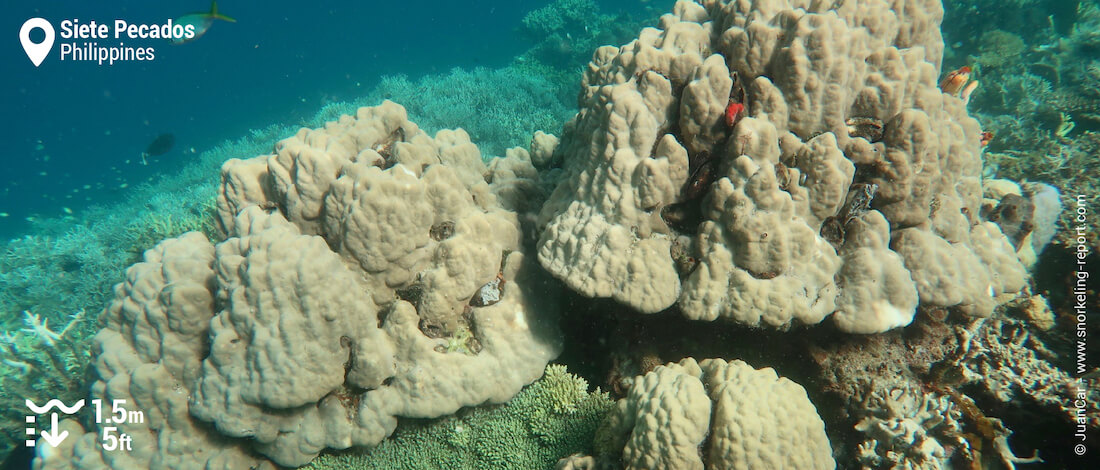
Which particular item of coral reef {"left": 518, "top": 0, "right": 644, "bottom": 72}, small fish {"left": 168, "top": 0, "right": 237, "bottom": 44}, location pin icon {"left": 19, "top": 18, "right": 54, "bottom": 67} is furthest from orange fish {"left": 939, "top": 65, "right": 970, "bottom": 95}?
coral reef {"left": 518, "top": 0, "right": 644, "bottom": 72}

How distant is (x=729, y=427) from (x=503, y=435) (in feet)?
5.29

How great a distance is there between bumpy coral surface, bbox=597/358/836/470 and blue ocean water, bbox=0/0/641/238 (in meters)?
46.1

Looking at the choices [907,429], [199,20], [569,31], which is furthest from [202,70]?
[907,429]

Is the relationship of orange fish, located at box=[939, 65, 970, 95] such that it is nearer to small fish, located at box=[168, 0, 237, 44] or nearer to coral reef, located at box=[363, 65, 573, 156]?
coral reef, located at box=[363, 65, 573, 156]

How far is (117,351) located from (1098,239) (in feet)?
24.2

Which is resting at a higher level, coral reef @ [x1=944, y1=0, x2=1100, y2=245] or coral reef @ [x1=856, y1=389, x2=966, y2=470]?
coral reef @ [x1=944, y1=0, x2=1100, y2=245]

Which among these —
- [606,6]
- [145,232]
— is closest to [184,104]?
[606,6]

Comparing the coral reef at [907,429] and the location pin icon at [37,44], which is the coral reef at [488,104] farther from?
the coral reef at [907,429]

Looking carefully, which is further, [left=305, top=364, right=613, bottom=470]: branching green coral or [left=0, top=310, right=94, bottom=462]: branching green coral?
[left=0, top=310, right=94, bottom=462]: branching green coral

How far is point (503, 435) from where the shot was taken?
3230 mm

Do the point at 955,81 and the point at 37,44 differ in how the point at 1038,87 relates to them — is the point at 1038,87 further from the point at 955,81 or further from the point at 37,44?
the point at 37,44

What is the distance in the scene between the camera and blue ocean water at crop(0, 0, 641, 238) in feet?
180

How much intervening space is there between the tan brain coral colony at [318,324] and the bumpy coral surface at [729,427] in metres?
1.13

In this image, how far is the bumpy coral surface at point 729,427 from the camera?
2260 millimetres
